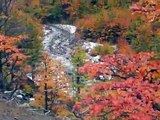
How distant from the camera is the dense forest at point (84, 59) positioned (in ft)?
17.3

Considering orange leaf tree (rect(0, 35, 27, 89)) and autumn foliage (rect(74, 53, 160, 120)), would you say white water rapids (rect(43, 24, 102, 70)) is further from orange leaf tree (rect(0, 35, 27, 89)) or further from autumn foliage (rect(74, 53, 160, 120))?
autumn foliage (rect(74, 53, 160, 120))

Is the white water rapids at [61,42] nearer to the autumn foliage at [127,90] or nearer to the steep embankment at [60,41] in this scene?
the steep embankment at [60,41]

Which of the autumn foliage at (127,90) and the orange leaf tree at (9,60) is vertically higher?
the autumn foliage at (127,90)

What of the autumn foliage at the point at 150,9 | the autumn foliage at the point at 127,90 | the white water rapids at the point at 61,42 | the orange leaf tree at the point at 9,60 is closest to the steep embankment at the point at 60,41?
the white water rapids at the point at 61,42

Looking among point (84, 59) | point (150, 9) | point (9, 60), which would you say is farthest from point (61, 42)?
point (150, 9)

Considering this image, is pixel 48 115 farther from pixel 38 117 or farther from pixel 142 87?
pixel 142 87

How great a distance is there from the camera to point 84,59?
16.7 metres

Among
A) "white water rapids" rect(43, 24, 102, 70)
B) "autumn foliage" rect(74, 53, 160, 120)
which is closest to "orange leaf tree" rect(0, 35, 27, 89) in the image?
"white water rapids" rect(43, 24, 102, 70)

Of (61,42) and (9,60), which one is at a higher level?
(9,60)

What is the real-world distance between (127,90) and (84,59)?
11.4 metres

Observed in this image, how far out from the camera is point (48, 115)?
14922 mm

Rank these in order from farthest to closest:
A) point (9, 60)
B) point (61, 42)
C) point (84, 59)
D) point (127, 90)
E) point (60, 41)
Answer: point (60, 41), point (61, 42), point (9, 60), point (84, 59), point (127, 90)

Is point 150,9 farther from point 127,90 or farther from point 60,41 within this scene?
point 60,41

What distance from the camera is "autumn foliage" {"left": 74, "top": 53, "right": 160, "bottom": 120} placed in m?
5.07
